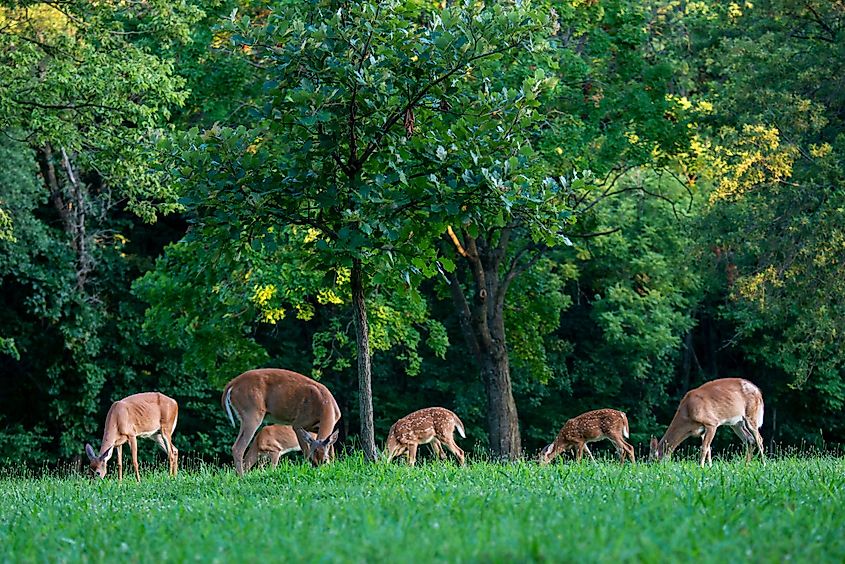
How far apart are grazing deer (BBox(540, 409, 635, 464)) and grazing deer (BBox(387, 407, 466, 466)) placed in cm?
160

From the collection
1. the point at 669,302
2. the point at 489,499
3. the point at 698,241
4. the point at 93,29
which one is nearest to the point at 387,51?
the point at 489,499

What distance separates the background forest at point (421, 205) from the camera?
1127 cm

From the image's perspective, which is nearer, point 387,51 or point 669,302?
point 387,51

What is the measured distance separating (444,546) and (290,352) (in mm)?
23890

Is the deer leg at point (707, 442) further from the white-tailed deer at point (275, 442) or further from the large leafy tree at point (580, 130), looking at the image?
the white-tailed deer at point (275, 442)

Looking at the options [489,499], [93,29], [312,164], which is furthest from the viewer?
[93,29]

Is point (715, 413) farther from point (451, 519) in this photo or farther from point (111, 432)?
point (451, 519)

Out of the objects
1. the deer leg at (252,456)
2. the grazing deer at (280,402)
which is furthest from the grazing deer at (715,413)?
the deer leg at (252,456)

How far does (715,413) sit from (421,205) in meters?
8.28

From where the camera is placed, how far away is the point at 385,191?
11328 millimetres

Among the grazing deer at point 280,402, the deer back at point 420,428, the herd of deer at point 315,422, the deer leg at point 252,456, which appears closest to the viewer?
the grazing deer at point 280,402

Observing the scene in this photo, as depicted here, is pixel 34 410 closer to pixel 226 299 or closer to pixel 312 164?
pixel 226 299

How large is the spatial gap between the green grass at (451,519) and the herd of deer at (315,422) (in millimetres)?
3748

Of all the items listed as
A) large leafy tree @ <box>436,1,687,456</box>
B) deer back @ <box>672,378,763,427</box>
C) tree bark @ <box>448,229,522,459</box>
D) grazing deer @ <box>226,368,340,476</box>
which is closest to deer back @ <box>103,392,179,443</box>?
grazing deer @ <box>226,368,340,476</box>
